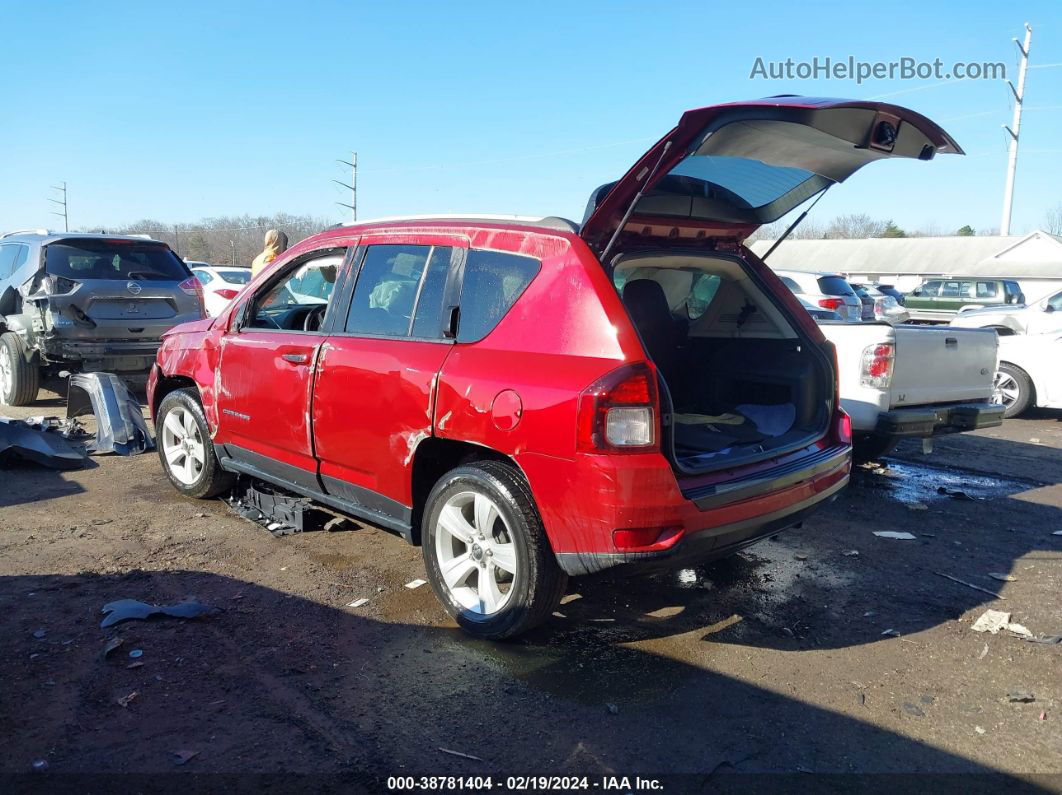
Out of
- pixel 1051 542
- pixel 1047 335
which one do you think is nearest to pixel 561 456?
pixel 1051 542

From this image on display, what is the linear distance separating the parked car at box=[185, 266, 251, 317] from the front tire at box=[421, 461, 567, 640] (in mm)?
10235

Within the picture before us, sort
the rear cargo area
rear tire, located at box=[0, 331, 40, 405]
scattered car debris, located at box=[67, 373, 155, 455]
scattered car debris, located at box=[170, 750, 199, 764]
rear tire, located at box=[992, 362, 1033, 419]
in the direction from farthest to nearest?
rear tire, located at box=[992, 362, 1033, 419], rear tire, located at box=[0, 331, 40, 405], scattered car debris, located at box=[67, 373, 155, 455], the rear cargo area, scattered car debris, located at box=[170, 750, 199, 764]

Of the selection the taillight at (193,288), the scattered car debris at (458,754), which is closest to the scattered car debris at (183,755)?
the scattered car debris at (458,754)

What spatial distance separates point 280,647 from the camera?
11.7ft

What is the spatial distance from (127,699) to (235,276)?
50.3ft

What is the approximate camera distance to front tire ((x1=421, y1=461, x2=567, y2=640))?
338 cm

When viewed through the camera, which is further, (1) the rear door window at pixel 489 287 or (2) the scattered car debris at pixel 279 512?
(2) the scattered car debris at pixel 279 512

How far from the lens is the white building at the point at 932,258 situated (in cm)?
5441

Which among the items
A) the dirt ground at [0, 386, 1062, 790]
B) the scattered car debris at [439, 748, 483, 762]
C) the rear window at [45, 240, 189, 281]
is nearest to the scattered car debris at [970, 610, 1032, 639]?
the dirt ground at [0, 386, 1062, 790]

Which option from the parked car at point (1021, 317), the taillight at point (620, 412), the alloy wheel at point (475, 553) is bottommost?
the alloy wheel at point (475, 553)

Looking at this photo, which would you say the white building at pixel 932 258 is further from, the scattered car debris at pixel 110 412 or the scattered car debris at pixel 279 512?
the scattered car debris at pixel 279 512

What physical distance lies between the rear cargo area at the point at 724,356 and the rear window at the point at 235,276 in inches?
522

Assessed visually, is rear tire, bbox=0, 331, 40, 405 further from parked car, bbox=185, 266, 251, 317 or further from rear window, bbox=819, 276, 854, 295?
rear window, bbox=819, 276, 854, 295

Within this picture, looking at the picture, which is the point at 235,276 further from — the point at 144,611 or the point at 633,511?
the point at 633,511
